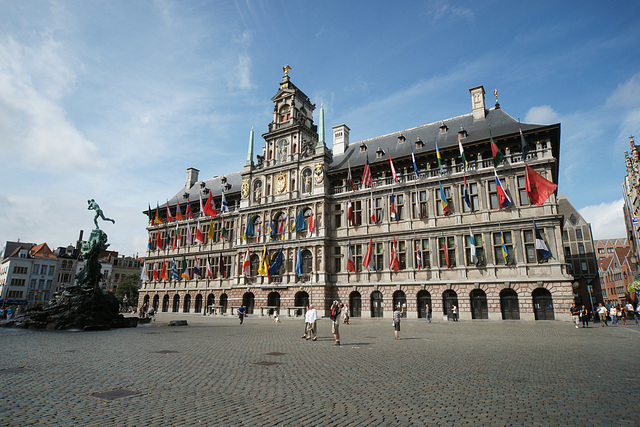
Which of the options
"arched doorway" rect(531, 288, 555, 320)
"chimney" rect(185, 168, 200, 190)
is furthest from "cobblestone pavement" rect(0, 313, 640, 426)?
"chimney" rect(185, 168, 200, 190)

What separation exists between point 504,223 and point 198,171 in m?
50.4

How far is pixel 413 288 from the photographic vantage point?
3628cm

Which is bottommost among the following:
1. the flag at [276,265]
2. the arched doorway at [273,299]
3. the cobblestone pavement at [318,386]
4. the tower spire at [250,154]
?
the cobblestone pavement at [318,386]

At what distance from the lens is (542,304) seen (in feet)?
101

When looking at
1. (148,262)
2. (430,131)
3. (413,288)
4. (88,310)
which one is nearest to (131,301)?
(148,262)

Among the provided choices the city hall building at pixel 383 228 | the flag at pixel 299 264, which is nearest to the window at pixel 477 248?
the city hall building at pixel 383 228

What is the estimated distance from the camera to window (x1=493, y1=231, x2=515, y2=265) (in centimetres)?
3264

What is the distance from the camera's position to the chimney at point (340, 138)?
4909 cm

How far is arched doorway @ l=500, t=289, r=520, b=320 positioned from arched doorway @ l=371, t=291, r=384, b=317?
11.2m

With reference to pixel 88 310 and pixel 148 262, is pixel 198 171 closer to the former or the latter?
pixel 148 262

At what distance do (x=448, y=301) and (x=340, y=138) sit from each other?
25.2 metres

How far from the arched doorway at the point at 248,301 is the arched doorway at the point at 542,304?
30.3 meters

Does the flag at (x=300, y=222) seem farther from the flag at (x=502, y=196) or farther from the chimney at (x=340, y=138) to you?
the flag at (x=502, y=196)

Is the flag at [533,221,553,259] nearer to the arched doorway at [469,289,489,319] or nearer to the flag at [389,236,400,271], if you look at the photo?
the arched doorway at [469,289,489,319]
